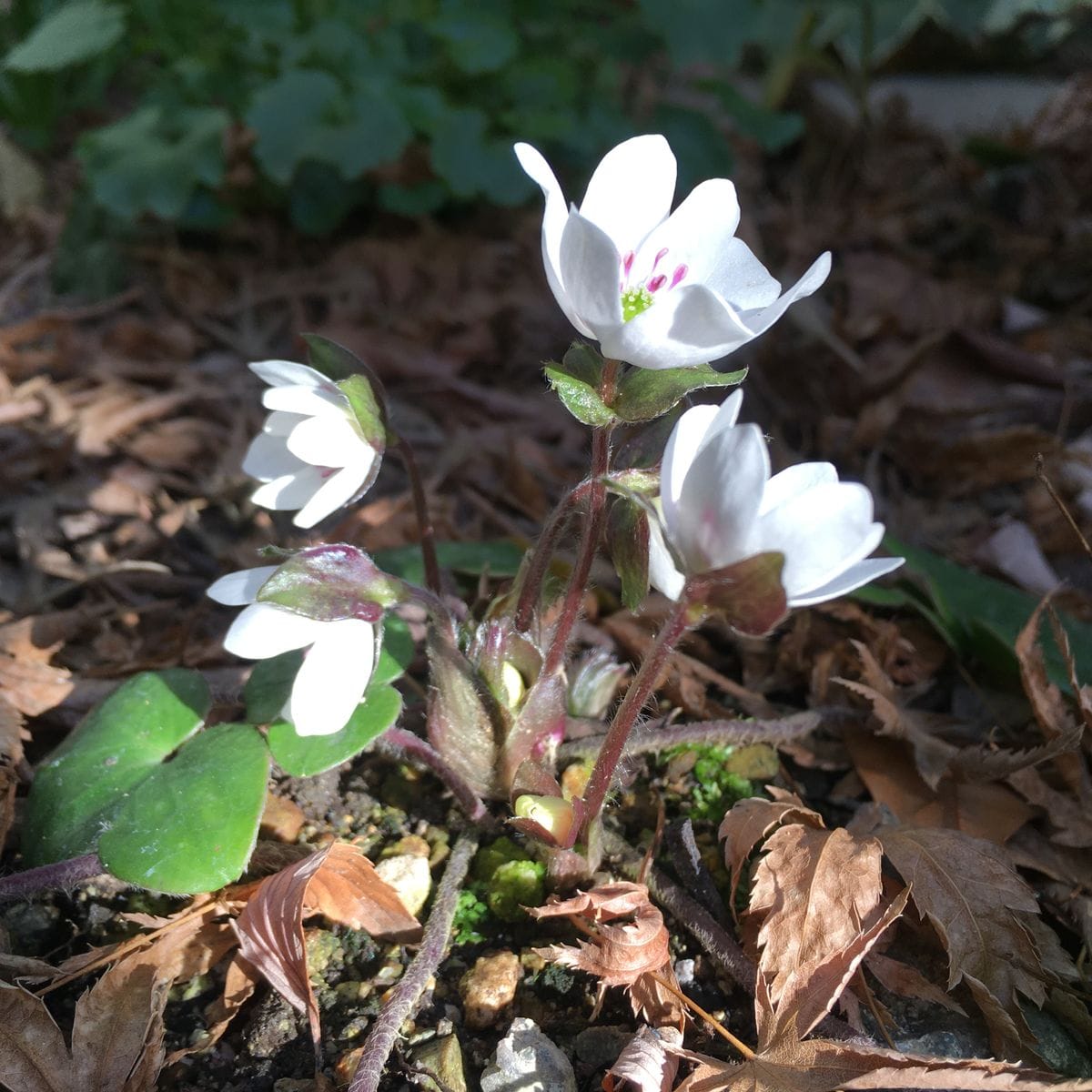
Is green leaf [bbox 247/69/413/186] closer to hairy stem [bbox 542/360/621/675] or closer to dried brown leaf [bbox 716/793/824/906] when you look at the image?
hairy stem [bbox 542/360/621/675]

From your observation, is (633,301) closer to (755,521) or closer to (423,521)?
(755,521)

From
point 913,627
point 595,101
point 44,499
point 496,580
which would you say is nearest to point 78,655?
point 44,499

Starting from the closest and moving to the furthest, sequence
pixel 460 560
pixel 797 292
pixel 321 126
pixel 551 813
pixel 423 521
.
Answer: pixel 797 292 → pixel 551 813 → pixel 423 521 → pixel 460 560 → pixel 321 126

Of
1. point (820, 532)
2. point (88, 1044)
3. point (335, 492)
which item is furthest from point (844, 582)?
point (88, 1044)

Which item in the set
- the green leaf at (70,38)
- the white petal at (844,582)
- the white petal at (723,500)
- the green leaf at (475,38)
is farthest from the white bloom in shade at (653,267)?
the green leaf at (70,38)

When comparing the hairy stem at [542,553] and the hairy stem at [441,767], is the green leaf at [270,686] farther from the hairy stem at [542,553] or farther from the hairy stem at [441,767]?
the hairy stem at [542,553]
